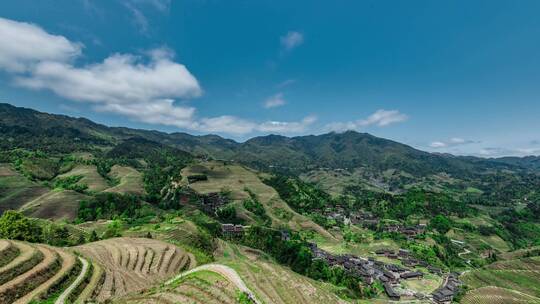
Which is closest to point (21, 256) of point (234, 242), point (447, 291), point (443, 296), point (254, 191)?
point (234, 242)

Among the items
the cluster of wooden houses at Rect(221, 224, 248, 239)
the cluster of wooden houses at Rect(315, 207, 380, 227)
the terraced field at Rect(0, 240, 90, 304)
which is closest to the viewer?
the terraced field at Rect(0, 240, 90, 304)

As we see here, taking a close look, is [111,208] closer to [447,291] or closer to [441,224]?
[447,291]

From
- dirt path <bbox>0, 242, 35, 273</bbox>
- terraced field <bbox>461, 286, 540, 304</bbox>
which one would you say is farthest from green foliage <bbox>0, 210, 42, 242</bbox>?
terraced field <bbox>461, 286, 540, 304</bbox>

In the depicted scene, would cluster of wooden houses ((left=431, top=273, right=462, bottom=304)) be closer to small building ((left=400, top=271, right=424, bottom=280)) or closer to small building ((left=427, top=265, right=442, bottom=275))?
small building ((left=427, top=265, right=442, bottom=275))

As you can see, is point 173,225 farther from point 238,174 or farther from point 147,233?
point 238,174

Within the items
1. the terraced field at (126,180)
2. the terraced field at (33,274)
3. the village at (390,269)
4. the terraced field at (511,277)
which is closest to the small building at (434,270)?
the village at (390,269)
